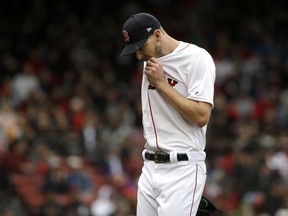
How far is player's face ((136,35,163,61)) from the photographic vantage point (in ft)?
17.3

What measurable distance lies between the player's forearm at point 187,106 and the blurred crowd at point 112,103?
5515 mm

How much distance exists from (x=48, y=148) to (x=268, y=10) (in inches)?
262

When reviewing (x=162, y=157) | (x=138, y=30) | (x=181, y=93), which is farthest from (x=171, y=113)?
(x=138, y=30)

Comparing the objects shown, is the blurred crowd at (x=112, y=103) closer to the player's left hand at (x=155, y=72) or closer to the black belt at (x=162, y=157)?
the black belt at (x=162, y=157)

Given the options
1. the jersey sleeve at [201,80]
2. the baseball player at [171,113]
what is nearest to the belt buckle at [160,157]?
the baseball player at [171,113]

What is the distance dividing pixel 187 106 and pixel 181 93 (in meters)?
0.18

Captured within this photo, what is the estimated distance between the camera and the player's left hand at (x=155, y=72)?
207 inches

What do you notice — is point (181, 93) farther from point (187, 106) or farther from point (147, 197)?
point (147, 197)

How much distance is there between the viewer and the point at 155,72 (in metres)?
5.25

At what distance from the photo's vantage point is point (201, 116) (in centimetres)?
527

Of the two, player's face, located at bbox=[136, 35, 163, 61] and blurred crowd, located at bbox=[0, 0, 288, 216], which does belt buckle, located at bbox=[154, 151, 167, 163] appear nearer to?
player's face, located at bbox=[136, 35, 163, 61]

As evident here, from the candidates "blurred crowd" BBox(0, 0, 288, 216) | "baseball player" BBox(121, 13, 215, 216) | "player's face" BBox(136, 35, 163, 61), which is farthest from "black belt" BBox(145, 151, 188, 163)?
"blurred crowd" BBox(0, 0, 288, 216)

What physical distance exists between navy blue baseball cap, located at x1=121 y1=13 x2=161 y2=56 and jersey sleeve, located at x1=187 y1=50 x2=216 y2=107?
0.34 meters

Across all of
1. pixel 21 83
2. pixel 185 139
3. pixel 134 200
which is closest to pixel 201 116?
pixel 185 139
